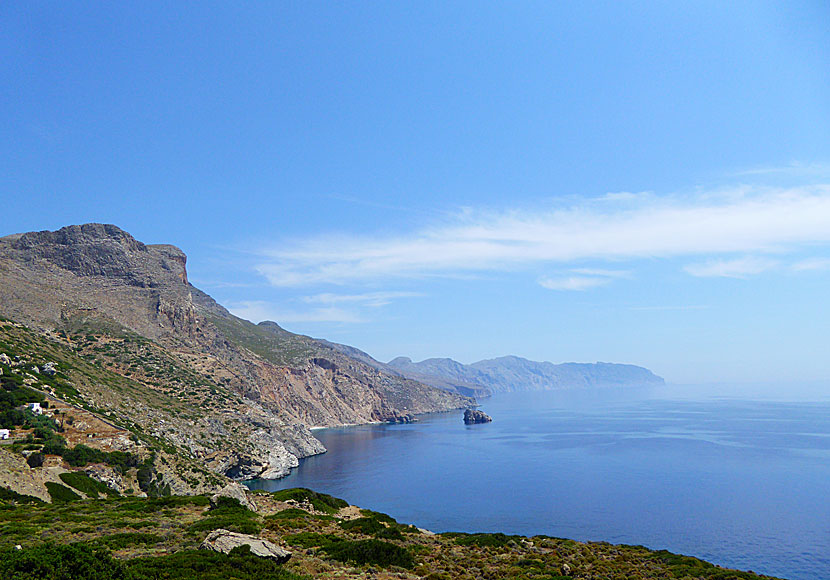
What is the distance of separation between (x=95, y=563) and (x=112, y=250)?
17804 cm

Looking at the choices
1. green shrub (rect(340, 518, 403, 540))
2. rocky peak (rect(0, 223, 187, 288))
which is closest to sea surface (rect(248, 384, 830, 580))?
green shrub (rect(340, 518, 403, 540))

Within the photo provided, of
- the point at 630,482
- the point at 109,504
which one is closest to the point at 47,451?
the point at 109,504

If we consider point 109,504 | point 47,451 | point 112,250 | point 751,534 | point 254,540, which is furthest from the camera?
point 112,250

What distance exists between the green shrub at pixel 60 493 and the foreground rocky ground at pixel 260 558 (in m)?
3.23

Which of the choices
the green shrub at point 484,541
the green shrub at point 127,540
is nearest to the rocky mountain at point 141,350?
the green shrub at point 127,540

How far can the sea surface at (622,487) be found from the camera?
65.1m

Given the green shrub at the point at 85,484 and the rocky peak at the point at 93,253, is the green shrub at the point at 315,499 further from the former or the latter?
the rocky peak at the point at 93,253

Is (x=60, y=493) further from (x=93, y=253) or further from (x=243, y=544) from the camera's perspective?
(x=93, y=253)

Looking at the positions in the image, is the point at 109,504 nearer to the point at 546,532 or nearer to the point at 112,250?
the point at 546,532

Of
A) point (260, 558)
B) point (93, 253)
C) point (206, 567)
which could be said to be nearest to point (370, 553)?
point (260, 558)

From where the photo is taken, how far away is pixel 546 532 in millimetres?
67875

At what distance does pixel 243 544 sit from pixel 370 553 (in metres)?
6.29

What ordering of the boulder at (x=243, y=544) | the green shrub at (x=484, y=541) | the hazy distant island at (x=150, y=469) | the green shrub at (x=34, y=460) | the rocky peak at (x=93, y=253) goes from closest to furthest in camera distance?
the boulder at (x=243, y=544), the hazy distant island at (x=150, y=469), the green shrub at (x=484, y=541), the green shrub at (x=34, y=460), the rocky peak at (x=93, y=253)

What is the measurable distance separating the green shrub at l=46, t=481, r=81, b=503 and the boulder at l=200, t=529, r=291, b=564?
27937 mm
